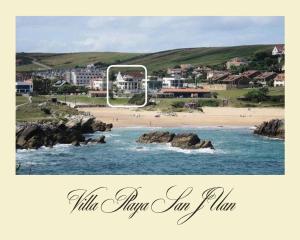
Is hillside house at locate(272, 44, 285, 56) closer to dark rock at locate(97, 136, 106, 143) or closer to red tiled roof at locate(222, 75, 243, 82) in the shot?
red tiled roof at locate(222, 75, 243, 82)

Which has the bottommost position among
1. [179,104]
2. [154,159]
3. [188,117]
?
[154,159]

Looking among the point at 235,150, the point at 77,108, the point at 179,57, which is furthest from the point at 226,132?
the point at 77,108

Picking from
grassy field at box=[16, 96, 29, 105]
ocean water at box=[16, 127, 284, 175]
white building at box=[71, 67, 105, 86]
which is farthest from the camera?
white building at box=[71, 67, 105, 86]

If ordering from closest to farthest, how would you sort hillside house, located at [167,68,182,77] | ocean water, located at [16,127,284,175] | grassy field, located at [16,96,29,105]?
ocean water, located at [16,127,284,175]
grassy field, located at [16,96,29,105]
hillside house, located at [167,68,182,77]

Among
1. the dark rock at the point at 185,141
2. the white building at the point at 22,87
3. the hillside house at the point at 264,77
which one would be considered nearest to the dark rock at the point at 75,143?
the white building at the point at 22,87

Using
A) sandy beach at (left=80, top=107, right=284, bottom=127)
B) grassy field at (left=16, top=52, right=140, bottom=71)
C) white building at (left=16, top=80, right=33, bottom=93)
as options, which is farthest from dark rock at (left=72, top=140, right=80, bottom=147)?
grassy field at (left=16, top=52, right=140, bottom=71)

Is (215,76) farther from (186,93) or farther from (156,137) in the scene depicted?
(156,137)

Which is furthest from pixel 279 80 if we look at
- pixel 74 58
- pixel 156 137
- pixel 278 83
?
pixel 74 58
